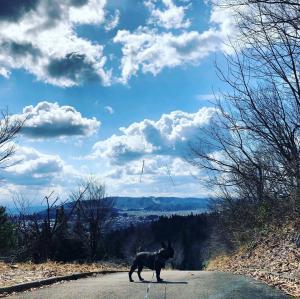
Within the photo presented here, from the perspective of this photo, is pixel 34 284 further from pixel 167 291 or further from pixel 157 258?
pixel 167 291

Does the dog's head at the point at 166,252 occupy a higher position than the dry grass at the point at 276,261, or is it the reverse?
the dog's head at the point at 166,252

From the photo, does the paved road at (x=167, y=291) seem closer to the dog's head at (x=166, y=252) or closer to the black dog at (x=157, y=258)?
the black dog at (x=157, y=258)

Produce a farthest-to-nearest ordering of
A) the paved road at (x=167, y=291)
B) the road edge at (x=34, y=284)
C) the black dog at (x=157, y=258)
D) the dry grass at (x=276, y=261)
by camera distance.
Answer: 1. the dry grass at (x=276, y=261)
2. the black dog at (x=157, y=258)
3. the road edge at (x=34, y=284)
4. the paved road at (x=167, y=291)

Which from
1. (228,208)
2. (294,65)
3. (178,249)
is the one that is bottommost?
(178,249)

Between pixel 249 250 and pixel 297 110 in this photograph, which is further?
pixel 249 250

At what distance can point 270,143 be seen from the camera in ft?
57.1

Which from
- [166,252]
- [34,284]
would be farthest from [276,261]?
[34,284]

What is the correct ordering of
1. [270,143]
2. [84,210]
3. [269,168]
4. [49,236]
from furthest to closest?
[84,210]
[49,236]
[270,143]
[269,168]

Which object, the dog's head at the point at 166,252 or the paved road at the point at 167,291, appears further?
the dog's head at the point at 166,252

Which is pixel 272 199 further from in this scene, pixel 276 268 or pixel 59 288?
pixel 59 288

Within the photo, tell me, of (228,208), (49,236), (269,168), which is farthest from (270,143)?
(228,208)

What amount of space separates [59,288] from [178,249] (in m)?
111

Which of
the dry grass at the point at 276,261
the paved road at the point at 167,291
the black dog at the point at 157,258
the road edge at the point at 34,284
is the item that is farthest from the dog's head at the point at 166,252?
the road edge at the point at 34,284

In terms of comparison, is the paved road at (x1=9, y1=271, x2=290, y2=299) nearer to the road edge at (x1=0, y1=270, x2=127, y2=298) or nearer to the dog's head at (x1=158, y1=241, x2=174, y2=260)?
the road edge at (x1=0, y1=270, x2=127, y2=298)
